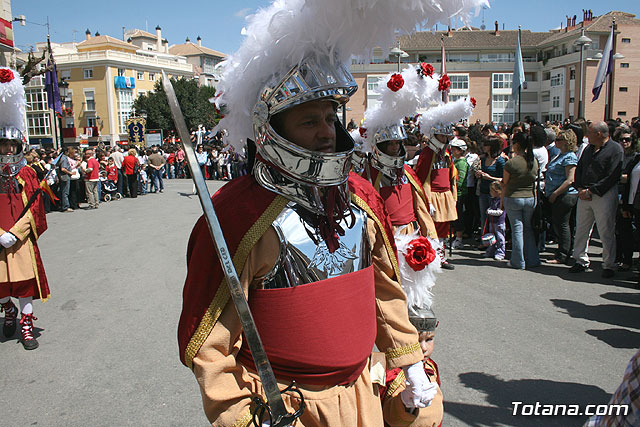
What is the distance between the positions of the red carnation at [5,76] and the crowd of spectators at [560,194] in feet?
18.3

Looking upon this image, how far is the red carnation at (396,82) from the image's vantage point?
621cm

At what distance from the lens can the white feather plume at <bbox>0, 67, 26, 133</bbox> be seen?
4750 millimetres

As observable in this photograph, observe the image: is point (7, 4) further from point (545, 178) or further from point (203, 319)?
point (203, 319)

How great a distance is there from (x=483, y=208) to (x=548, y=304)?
342 cm

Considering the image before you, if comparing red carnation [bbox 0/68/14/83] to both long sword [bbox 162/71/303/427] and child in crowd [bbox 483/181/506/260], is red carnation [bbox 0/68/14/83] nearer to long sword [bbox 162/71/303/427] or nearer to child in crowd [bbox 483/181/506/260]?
long sword [bbox 162/71/303/427]

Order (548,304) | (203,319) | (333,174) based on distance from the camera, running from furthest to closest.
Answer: (548,304) < (333,174) < (203,319)

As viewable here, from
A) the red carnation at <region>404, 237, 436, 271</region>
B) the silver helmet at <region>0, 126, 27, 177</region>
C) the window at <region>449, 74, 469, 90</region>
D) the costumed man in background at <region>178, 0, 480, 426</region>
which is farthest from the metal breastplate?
the window at <region>449, 74, 469, 90</region>

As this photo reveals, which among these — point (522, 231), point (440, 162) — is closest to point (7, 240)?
point (440, 162)

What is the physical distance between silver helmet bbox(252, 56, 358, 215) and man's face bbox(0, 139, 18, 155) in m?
4.13

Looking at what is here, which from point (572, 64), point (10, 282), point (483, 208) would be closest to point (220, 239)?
point (10, 282)

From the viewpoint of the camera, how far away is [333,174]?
1.83 metres

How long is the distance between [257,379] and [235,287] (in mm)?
440

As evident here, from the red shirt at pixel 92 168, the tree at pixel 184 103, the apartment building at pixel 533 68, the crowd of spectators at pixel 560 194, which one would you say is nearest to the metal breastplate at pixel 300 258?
the crowd of spectators at pixel 560 194

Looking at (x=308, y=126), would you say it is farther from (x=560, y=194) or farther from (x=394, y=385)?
(x=560, y=194)
